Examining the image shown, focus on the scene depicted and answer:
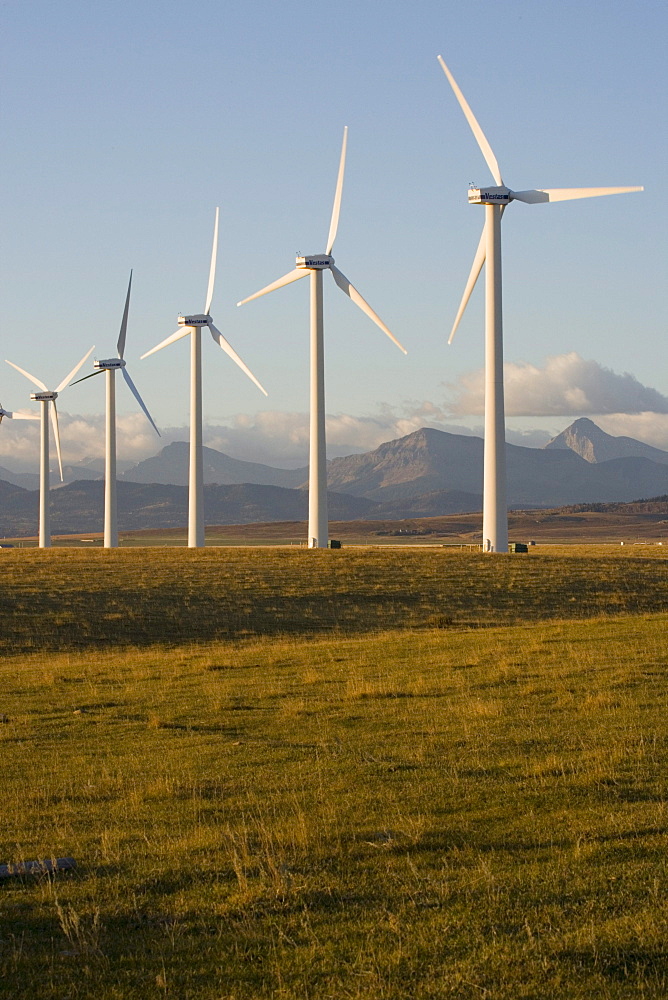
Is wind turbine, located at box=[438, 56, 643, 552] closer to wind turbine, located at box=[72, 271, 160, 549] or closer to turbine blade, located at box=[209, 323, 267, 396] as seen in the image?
turbine blade, located at box=[209, 323, 267, 396]

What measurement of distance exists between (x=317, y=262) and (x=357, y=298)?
6.83 m

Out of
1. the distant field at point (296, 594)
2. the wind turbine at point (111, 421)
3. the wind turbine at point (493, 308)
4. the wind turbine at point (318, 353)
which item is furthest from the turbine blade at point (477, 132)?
the wind turbine at point (111, 421)

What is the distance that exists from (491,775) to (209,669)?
16.7 metres

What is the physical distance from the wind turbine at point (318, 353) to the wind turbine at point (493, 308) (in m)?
11.3

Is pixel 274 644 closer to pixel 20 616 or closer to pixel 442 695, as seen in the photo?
pixel 20 616

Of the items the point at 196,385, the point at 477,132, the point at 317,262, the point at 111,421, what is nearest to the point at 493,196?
the point at 477,132

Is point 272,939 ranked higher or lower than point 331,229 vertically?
lower

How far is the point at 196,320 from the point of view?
11094 cm

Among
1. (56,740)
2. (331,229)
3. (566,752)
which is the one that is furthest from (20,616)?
(331,229)

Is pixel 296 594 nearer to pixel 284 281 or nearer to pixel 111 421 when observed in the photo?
pixel 284 281

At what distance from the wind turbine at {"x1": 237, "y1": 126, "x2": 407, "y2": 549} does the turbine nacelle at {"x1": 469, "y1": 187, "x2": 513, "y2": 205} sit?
11.8 m

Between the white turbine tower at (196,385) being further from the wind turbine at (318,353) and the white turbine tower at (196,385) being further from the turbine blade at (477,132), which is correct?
the turbine blade at (477,132)

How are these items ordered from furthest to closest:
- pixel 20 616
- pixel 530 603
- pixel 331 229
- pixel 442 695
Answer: pixel 331 229, pixel 530 603, pixel 20 616, pixel 442 695

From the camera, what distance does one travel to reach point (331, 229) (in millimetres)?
95562
